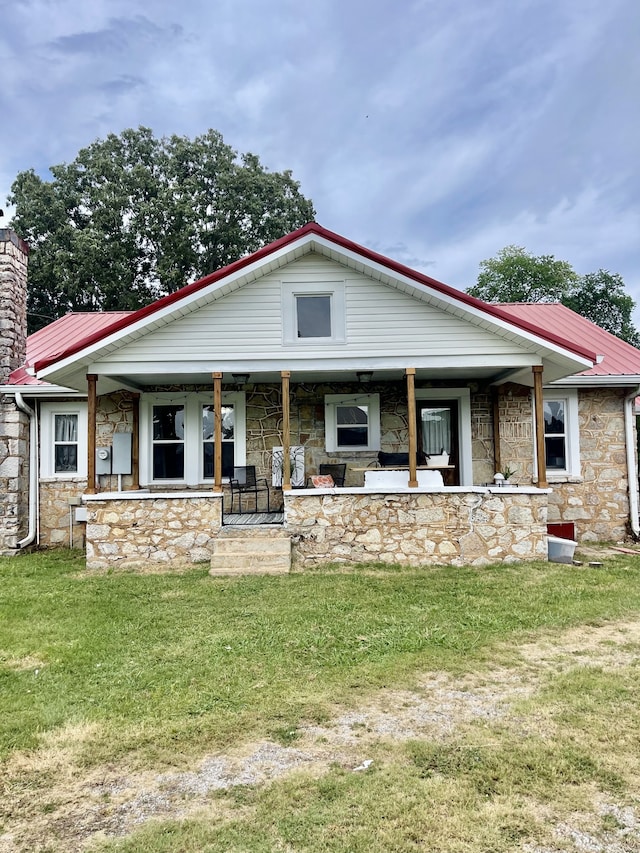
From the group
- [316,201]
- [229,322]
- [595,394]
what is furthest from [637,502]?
[316,201]

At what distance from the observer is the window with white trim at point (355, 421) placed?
10672 mm

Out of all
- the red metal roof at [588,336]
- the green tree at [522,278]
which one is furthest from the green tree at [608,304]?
the red metal roof at [588,336]

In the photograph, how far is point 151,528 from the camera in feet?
28.0

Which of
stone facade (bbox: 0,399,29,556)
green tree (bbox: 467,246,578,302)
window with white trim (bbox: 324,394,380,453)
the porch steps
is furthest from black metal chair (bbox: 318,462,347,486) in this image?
green tree (bbox: 467,246,578,302)

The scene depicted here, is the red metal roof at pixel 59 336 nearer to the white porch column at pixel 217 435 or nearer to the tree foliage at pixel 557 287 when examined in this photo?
the white porch column at pixel 217 435

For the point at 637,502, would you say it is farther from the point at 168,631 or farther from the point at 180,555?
the point at 168,631

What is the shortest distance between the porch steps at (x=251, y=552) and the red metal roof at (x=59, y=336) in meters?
4.94

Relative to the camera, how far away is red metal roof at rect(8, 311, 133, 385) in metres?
10.3

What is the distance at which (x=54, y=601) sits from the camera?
6703mm

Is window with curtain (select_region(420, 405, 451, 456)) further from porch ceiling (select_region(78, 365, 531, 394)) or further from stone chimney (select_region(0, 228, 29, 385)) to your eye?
stone chimney (select_region(0, 228, 29, 385))

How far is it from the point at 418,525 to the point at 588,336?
21.4 ft

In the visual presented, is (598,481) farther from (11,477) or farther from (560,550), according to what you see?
(11,477)

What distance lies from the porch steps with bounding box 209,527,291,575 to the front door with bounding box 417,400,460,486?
408 cm

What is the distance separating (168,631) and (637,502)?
913cm
